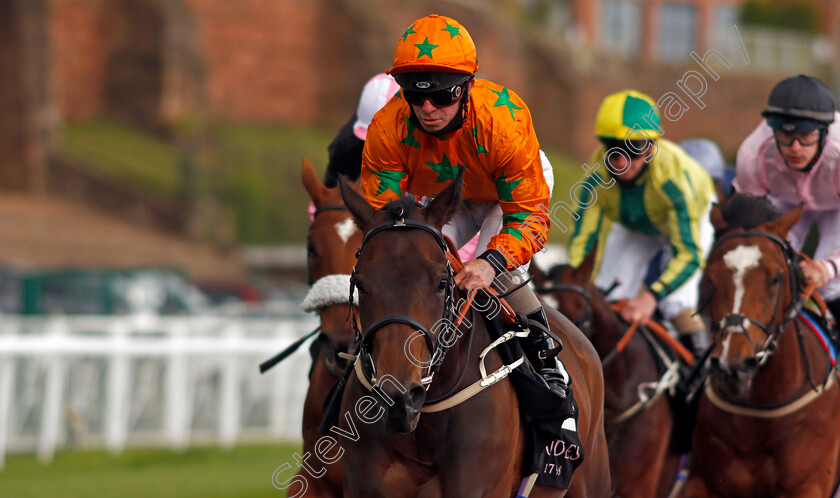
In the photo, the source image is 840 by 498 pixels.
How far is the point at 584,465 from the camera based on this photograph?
5109 millimetres

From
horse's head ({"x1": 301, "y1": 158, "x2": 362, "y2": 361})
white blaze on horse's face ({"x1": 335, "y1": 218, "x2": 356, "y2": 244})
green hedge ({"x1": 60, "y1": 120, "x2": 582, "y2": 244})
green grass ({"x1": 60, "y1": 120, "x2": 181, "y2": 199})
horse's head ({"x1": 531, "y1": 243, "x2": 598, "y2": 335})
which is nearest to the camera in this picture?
horse's head ({"x1": 301, "y1": 158, "x2": 362, "y2": 361})

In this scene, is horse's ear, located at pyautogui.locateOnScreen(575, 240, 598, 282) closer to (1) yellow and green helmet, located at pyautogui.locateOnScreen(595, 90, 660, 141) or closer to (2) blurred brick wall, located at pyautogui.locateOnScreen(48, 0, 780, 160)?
(1) yellow and green helmet, located at pyautogui.locateOnScreen(595, 90, 660, 141)

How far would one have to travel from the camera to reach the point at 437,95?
174 inches

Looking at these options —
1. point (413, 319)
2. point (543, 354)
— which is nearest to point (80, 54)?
point (543, 354)

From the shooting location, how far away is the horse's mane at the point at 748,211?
19.5 feet

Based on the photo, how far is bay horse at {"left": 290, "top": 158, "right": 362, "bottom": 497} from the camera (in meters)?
5.24

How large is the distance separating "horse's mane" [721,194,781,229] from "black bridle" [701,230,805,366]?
79 millimetres

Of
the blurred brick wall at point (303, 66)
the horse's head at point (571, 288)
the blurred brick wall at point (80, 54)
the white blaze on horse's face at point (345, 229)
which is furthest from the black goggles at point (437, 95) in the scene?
the blurred brick wall at point (80, 54)

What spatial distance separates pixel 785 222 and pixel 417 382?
2.74 m

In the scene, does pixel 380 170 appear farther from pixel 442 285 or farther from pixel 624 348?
pixel 624 348

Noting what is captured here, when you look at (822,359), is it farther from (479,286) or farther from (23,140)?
(23,140)

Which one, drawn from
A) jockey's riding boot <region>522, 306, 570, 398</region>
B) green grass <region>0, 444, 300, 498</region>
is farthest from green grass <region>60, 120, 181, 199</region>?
jockey's riding boot <region>522, 306, 570, 398</region>

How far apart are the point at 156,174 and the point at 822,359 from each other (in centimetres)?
2281

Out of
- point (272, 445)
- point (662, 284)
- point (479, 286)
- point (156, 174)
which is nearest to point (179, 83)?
point (156, 174)
